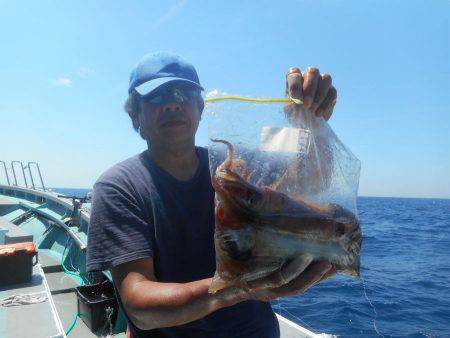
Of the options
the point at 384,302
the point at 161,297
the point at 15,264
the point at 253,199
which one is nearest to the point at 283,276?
the point at 253,199

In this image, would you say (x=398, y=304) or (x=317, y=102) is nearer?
Result: (x=317, y=102)

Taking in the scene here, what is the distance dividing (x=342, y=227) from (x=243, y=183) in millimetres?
422

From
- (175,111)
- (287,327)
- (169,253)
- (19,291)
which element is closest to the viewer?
(169,253)

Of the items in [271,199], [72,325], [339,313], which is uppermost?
[271,199]

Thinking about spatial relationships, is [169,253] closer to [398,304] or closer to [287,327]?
[287,327]

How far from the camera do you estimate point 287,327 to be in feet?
12.9

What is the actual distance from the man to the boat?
1993 millimetres

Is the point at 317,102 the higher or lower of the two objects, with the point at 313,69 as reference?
lower

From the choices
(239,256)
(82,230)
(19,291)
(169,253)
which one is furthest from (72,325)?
(239,256)

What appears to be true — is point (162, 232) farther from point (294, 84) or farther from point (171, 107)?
point (294, 84)

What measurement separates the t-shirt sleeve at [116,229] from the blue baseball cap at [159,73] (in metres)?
0.63

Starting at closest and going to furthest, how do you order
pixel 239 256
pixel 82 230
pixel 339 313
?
pixel 239 256, pixel 82 230, pixel 339 313

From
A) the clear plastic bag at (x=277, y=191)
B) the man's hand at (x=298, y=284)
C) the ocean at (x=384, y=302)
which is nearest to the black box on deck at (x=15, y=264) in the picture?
the ocean at (x=384, y=302)

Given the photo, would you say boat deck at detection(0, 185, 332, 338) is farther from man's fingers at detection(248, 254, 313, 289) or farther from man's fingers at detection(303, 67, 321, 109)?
man's fingers at detection(303, 67, 321, 109)
